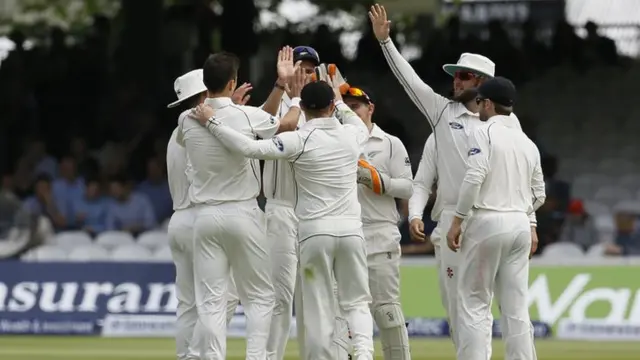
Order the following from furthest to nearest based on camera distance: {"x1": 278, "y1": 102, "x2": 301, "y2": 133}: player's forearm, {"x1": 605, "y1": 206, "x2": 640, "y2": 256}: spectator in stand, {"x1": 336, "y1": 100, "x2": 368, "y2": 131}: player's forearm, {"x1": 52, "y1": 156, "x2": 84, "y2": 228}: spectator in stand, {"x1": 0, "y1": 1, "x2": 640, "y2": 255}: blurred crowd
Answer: {"x1": 0, "y1": 1, "x2": 640, "y2": 255}: blurred crowd, {"x1": 52, "y1": 156, "x2": 84, "y2": 228}: spectator in stand, {"x1": 605, "y1": 206, "x2": 640, "y2": 256}: spectator in stand, {"x1": 336, "y1": 100, "x2": 368, "y2": 131}: player's forearm, {"x1": 278, "y1": 102, "x2": 301, "y2": 133}: player's forearm

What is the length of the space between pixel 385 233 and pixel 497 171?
50.3 inches

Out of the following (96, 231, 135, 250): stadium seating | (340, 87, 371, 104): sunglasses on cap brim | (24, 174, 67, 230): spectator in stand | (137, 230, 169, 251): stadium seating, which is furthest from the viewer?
(24, 174, 67, 230): spectator in stand

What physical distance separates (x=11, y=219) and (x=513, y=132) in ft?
28.6

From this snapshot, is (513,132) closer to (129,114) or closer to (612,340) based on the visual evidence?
(612,340)

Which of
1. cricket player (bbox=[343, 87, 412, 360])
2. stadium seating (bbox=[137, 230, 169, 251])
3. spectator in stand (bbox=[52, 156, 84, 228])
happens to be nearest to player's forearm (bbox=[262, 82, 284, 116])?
cricket player (bbox=[343, 87, 412, 360])

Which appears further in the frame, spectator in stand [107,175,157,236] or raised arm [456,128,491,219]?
spectator in stand [107,175,157,236]

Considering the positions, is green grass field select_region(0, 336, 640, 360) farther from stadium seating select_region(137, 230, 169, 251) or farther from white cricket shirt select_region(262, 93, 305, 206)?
white cricket shirt select_region(262, 93, 305, 206)

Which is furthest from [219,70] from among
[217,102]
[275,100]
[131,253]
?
[131,253]

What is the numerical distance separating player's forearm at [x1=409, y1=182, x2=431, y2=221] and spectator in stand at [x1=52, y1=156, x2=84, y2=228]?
7.89 meters

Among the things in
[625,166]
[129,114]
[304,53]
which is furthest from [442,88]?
[304,53]

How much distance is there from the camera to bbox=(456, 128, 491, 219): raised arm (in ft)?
30.5

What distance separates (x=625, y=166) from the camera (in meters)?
19.7

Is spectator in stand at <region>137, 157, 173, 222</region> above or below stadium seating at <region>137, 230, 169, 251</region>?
above

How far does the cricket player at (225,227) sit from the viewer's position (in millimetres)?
9500
